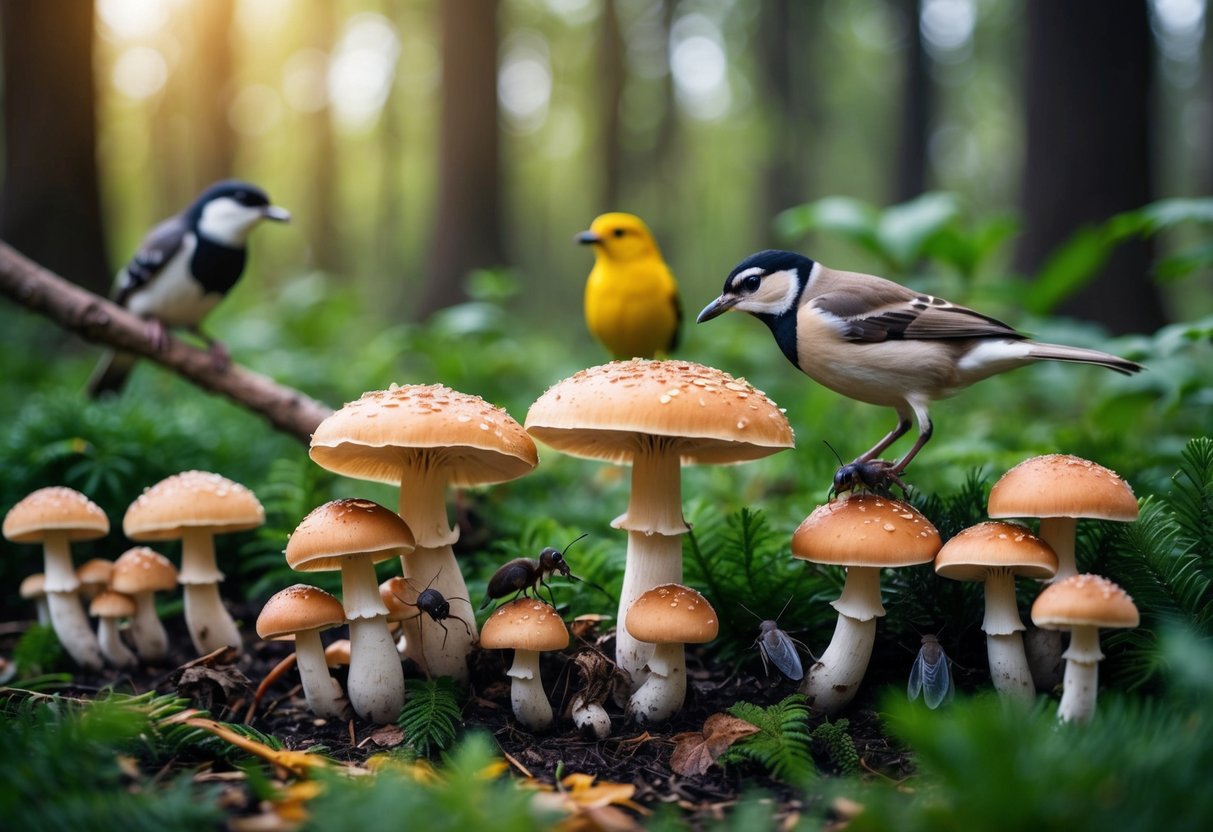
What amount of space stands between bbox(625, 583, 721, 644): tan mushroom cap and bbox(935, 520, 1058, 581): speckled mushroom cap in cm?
79

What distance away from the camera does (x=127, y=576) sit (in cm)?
368

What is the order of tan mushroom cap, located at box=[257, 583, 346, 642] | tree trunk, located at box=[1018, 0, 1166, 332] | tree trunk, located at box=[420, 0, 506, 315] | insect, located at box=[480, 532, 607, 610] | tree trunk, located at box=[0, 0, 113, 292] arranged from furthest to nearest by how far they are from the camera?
1. tree trunk, located at box=[420, 0, 506, 315]
2. tree trunk, located at box=[0, 0, 113, 292]
3. tree trunk, located at box=[1018, 0, 1166, 332]
4. insect, located at box=[480, 532, 607, 610]
5. tan mushroom cap, located at box=[257, 583, 346, 642]

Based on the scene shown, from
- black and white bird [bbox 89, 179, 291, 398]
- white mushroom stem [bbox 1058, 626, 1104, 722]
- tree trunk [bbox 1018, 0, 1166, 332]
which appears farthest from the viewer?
tree trunk [bbox 1018, 0, 1166, 332]

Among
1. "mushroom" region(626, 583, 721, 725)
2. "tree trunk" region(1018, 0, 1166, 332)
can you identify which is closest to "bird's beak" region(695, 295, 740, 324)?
"mushroom" region(626, 583, 721, 725)

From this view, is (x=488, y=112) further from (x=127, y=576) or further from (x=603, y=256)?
(x=127, y=576)

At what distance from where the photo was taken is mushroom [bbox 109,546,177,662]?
3.68m

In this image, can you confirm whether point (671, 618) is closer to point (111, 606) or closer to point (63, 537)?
point (111, 606)

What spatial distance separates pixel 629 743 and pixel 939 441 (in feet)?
13.1

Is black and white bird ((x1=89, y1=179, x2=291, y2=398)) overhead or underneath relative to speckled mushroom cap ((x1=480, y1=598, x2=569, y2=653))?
overhead

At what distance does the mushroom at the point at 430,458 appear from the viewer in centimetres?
280

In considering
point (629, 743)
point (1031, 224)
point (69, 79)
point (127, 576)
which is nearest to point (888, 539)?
point (629, 743)

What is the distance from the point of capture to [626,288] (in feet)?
19.2

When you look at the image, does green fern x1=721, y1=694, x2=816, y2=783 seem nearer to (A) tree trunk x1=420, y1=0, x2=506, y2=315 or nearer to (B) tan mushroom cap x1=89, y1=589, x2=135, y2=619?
(B) tan mushroom cap x1=89, y1=589, x2=135, y2=619

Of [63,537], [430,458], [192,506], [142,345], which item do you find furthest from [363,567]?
[142,345]
